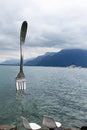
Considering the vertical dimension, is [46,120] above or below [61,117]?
above

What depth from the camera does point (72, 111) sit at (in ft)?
138

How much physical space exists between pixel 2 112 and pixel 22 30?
18.1m

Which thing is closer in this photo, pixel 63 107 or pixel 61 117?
pixel 61 117

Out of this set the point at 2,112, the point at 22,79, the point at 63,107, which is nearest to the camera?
the point at 2,112

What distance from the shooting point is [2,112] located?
38.6 m

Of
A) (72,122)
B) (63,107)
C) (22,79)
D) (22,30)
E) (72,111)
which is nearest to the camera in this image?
(72,122)

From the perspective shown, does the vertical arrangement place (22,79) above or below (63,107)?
above

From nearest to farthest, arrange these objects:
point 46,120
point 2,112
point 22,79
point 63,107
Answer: point 46,120 → point 2,112 → point 63,107 → point 22,79

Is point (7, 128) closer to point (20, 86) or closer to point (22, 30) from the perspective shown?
point (22, 30)

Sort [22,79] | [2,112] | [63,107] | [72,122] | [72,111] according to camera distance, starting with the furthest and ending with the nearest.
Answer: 1. [22,79]
2. [63,107]
3. [72,111]
4. [2,112]
5. [72,122]

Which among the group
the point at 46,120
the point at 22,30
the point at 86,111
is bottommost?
the point at 86,111

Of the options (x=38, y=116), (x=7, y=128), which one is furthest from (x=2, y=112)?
(x=7, y=128)

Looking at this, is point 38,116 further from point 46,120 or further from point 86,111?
point 46,120

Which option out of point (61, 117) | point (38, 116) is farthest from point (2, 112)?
point (61, 117)
